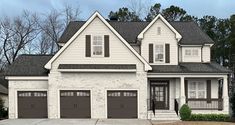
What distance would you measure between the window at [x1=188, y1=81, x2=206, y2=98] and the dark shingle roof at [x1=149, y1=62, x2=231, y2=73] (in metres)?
1.35

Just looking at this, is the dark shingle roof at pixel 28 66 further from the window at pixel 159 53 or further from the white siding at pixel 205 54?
the white siding at pixel 205 54

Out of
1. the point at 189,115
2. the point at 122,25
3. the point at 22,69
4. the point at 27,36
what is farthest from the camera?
the point at 27,36

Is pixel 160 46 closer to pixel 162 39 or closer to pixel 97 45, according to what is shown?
pixel 162 39

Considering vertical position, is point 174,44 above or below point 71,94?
above

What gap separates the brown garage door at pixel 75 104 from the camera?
33.1 m

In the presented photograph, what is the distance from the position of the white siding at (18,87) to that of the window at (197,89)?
11.2m

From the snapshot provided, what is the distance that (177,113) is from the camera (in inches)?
1316

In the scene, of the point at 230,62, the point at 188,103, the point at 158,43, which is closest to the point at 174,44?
the point at 158,43

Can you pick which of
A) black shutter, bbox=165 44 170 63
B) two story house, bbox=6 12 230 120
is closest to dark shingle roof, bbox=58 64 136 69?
two story house, bbox=6 12 230 120

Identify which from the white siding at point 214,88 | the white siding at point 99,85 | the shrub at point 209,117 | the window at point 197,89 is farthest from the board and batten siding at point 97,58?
the white siding at point 214,88

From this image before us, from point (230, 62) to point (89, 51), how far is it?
117 feet

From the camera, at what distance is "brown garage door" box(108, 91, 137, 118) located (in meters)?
33.4

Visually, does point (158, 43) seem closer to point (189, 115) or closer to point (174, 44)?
point (174, 44)

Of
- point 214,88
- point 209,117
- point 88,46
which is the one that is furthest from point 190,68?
point 88,46
